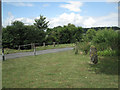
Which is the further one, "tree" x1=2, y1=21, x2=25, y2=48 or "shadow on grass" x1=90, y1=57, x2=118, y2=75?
"tree" x1=2, y1=21, x2=25, y2=48

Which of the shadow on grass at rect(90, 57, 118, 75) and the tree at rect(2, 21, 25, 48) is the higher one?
the tree at rect(2, 21, 25, 48)

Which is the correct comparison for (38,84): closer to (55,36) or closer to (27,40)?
(27,40)

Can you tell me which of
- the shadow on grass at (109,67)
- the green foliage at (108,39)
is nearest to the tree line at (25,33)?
the shadow on grass at (109,67)

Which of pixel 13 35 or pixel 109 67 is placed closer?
pixel 109 67

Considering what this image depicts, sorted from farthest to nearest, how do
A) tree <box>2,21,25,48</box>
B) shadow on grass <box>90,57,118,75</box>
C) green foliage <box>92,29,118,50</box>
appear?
tree <box>2,21,25,48</box>, shadow on grass <box>90,57,118,75</box>, green foliage <box>92,29,118,50</box>

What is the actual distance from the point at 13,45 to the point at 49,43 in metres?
5.27

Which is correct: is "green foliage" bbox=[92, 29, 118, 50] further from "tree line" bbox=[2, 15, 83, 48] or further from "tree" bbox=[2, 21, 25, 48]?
"tree" bbox=[2, 21, 25, 48]

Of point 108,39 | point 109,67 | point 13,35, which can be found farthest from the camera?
point 13,35

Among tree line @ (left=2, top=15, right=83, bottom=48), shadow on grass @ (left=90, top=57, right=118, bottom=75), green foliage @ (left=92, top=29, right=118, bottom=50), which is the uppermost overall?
tree line @ (left=2, top=15, right=83, bottom=48)

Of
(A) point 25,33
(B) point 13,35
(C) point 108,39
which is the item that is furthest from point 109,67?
(B) point 13,35

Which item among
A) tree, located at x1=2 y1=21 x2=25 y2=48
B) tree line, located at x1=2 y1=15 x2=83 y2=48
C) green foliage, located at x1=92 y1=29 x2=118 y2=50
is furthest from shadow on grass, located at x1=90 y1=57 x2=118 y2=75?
tree, located at x1=2 y1=21 x2=25 y2=48

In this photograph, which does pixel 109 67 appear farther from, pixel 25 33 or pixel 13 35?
pixel 13 35

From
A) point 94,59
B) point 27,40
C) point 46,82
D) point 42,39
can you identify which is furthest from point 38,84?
point 42,39

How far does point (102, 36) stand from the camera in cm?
545
